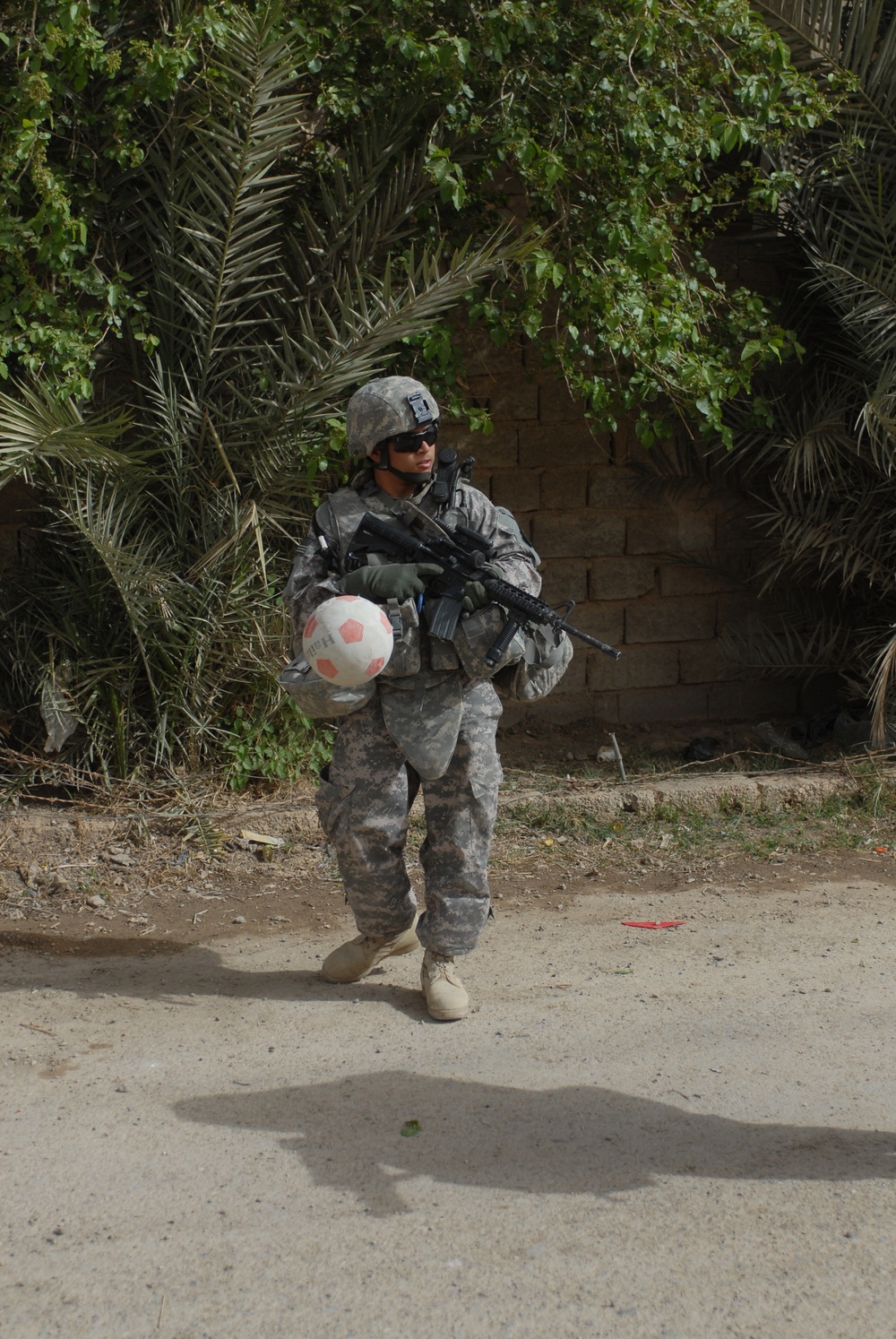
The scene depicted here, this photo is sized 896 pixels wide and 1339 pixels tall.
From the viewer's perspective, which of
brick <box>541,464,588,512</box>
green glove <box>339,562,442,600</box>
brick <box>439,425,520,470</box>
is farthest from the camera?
brick <box>541,464,588,512</box>

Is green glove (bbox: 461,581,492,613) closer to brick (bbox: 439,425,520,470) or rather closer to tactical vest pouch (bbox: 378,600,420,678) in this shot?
tactical vest pouch (bbox: 378,600,420,678)

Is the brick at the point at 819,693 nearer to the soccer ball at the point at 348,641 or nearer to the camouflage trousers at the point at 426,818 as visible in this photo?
the camouflage trousers at the point at 426,818

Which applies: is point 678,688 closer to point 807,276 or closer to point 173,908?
point 807,276

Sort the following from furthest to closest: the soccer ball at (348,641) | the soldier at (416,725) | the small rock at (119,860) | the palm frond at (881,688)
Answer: the palm frond at (881,688) → the small rock at (119,860) → the soldier at (416,725) → the soccer ball at (348,641)

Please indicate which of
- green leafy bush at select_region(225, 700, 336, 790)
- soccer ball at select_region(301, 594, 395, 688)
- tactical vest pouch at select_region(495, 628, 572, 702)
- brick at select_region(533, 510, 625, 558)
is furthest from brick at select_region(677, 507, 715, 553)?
soccer ball at select_region(301, 594, 395, 688)

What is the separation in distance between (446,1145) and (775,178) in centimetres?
422

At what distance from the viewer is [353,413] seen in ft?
10.4

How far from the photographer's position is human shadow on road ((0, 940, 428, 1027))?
3.39 m

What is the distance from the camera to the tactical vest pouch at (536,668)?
3.14 m

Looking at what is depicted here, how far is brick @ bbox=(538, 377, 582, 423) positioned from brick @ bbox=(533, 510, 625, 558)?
475mm

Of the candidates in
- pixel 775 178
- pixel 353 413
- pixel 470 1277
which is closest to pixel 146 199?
pixel 353 413

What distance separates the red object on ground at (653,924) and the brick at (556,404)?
2.84 metres

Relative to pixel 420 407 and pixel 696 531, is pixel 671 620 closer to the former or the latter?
pixel 696 531

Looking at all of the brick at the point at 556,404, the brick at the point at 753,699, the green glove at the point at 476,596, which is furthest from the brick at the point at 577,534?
the green glove at the point at 476,596
